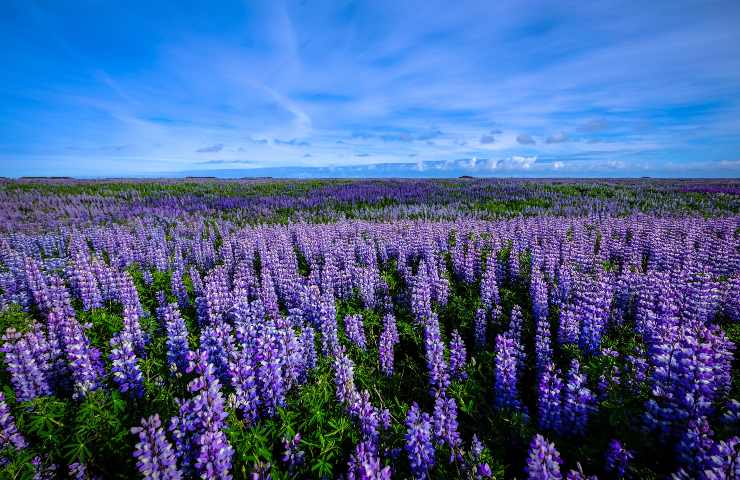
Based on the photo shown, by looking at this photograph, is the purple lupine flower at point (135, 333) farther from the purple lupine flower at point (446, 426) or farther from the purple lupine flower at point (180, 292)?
the purple lupine flower at point (446, 426)

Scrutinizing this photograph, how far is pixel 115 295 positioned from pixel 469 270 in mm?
7897

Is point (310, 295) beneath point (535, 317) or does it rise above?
above

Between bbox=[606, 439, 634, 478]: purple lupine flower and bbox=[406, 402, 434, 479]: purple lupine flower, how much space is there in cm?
169

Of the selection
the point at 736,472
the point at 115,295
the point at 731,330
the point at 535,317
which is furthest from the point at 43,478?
the point at 731,330

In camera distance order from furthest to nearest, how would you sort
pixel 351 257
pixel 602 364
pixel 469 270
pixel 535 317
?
pixel 351 257, pixel 469 270, pixel 535 317, pixel 602 364

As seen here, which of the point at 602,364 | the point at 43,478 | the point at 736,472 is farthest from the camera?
the point at 602,364

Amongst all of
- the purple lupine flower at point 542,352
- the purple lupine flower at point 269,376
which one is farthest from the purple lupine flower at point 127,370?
the purple lupine flower at point 542,352

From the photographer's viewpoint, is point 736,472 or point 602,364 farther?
point 602,364

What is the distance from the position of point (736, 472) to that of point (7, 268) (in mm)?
14438

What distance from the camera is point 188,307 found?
24.2 ft

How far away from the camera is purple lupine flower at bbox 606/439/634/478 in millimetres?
3170

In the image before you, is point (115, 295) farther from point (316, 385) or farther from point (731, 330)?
point (731, 330)

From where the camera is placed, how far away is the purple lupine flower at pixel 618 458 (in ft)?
10.4

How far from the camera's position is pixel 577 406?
3684 millimetres
